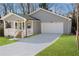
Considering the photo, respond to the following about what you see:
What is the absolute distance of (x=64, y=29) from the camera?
14953 millimetres

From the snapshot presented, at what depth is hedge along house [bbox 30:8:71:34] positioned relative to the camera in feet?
48.0

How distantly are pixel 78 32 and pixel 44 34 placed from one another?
5.33 feet

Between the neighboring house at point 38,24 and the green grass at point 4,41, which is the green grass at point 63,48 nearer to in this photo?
the neighboring house at point 38,24

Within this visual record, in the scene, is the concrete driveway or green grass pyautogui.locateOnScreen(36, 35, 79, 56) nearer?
green grass pyautogui.locateOnScreen(36, 35, 79, 56)

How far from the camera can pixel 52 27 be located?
1473cm

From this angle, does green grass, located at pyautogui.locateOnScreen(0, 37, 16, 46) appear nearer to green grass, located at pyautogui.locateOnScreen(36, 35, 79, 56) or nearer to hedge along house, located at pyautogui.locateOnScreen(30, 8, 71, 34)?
hedge along house, located at pyautogui.locateOnScreen(30, 8, 71, 34)

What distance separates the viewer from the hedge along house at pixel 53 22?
14.6 meters

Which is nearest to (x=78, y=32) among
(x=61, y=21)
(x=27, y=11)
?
(x=61, y=21)

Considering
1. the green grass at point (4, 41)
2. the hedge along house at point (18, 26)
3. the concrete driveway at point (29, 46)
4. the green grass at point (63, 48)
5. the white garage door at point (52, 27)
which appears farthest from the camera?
the hedge along house at point (18, 26)

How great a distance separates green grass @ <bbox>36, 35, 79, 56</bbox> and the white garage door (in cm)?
48

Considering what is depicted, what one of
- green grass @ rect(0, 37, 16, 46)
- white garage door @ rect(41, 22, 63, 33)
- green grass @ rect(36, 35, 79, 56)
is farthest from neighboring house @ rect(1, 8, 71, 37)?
green grass @ rect(36, 35, 79, 56)

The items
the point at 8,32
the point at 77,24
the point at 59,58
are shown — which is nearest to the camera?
the point at 59,58

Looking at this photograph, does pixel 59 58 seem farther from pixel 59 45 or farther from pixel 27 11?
pixel 27 11

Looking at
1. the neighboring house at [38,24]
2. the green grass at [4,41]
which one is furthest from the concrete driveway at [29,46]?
the neighboring house at [38,24]
